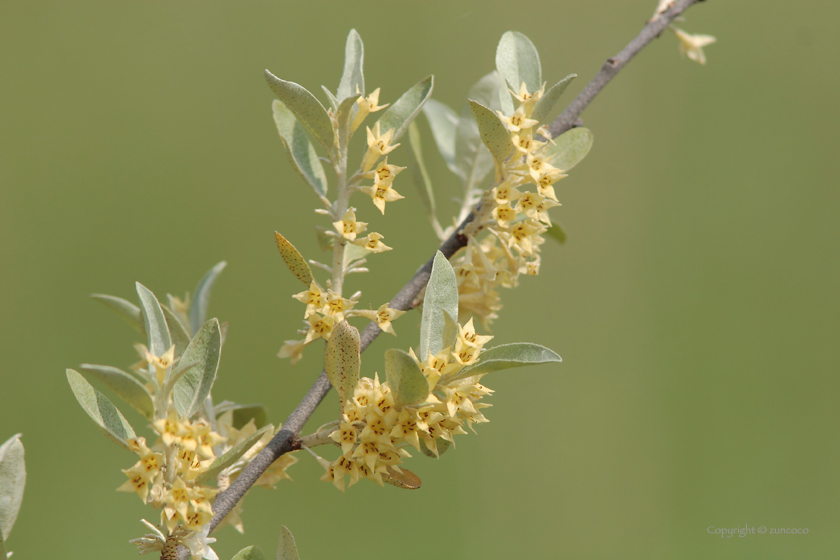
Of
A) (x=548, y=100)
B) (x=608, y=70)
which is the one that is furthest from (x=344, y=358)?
(x=608, y=70)

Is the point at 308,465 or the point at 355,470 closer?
the point at 355,470

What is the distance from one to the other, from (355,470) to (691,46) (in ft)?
2.01

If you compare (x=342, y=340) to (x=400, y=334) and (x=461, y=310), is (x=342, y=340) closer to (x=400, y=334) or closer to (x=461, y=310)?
(x=461, y=310)

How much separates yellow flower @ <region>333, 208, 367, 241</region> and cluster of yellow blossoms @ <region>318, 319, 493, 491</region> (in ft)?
0.34

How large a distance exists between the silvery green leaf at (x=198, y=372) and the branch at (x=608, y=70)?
34 cm

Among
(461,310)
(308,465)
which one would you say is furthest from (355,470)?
(308,465)

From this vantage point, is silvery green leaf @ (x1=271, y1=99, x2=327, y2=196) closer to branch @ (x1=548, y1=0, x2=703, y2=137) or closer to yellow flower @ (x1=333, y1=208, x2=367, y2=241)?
yellow flower @ (x1=333, y1=208, x2=367, y2=241)

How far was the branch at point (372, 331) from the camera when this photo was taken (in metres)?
0.43

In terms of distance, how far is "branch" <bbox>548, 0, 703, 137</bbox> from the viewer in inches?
22.4

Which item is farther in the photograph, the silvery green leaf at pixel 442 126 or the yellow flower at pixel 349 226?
the silvery green leaf at pixel 442 126

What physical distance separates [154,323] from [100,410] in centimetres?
6

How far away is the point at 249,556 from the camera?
454 mm

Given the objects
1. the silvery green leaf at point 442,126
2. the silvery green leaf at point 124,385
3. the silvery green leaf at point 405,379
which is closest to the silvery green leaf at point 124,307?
the silvery green leaf at point 124,385

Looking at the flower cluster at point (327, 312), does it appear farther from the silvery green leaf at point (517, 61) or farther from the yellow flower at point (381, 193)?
the silvery green leaf at point (517, 61)
